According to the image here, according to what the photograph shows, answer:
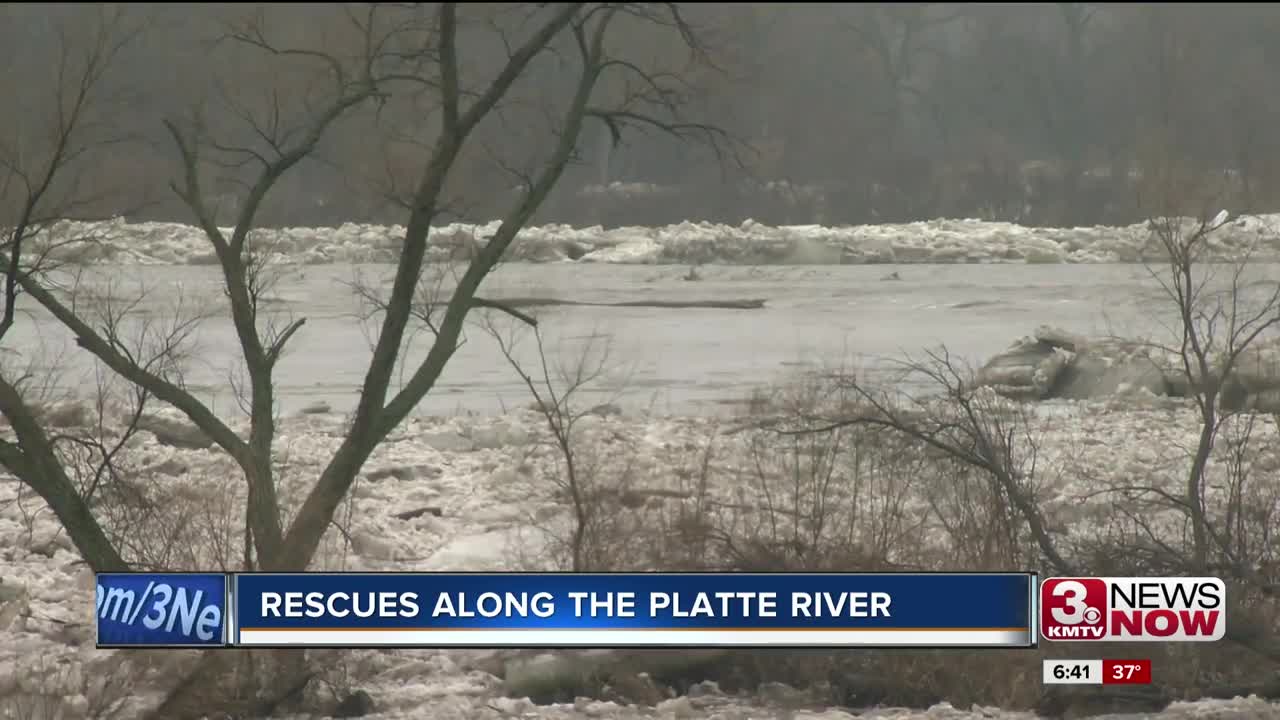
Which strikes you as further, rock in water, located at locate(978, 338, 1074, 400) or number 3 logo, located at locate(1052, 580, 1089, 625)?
rock in water, located at locate(978, 338, 1074, 400)

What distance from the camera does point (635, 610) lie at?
19.4 ft

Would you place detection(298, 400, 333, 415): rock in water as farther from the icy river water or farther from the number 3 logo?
the number 3 logo

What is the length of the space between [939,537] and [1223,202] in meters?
3.41

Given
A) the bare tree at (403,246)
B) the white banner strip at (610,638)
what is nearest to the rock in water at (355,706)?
the bare tree at (403,246)

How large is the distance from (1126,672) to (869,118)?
2955 cm

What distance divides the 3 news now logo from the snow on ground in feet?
2.55

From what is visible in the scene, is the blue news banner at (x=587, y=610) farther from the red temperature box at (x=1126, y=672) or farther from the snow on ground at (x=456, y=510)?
the snow on ground at (x=456, y=510)

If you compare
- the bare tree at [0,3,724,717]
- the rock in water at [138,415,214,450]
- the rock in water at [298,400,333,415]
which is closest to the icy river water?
the rock in water at [298,400,333,415]

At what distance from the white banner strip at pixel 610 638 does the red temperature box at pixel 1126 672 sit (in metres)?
1.40

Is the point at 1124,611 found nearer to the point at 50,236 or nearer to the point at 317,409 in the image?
the point at 50,236

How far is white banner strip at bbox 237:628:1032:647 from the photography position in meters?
5.84

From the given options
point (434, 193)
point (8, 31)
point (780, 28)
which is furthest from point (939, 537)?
point (780, 28)

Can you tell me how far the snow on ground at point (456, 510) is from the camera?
7844mm

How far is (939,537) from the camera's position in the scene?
9602mm
